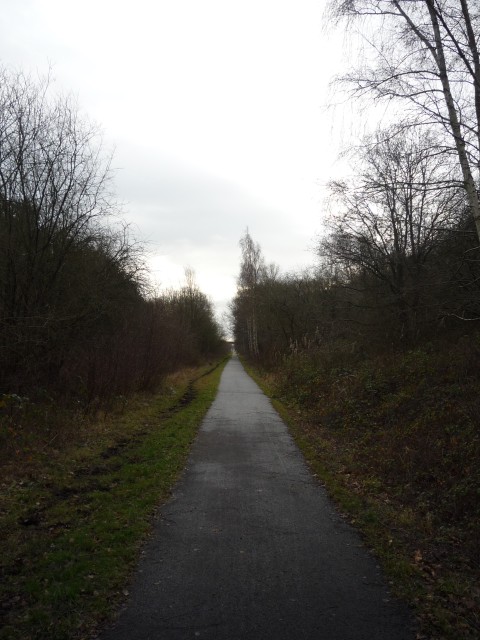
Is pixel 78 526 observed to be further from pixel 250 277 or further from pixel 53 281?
pixel 250 277

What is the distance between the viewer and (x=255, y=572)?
4246 mm

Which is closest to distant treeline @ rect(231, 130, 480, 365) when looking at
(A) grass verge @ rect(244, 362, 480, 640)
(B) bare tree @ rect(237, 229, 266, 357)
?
(A) grass verge @ rect(244, 362, 480, 640)

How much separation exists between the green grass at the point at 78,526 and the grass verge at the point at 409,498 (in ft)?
8.37

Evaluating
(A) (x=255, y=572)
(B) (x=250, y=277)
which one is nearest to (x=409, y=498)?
(A) (x=255, y=572)

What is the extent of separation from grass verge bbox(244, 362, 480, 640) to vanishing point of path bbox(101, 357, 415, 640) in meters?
0.25

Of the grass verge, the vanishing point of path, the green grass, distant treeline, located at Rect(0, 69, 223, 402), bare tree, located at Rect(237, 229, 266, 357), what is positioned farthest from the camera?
bare tree, located at Rect(237, 229, 266, 357)

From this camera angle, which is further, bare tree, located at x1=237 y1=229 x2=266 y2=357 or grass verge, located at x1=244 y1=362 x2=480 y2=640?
bare tree, located at x1=237 y1=229 x2=266 y2=357

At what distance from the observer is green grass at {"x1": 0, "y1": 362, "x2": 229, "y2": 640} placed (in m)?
3.61

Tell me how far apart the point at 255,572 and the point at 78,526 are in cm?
235

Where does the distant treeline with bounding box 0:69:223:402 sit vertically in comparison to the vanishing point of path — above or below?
above

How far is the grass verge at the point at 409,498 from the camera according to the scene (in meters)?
3.85

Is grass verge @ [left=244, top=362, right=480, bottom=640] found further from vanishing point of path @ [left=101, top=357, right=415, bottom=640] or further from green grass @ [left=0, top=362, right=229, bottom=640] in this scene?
green grass @ [left=0, top=362, right=229, bottom=640]

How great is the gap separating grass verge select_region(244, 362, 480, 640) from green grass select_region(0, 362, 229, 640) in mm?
2552

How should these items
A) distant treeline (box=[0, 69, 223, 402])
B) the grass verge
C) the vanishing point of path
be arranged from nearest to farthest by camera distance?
the vanishing point of path < the grass verge < distant treeline (box=[0, 69, 223, 402])
